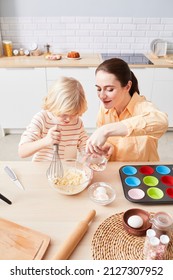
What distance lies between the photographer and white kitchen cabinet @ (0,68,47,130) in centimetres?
275

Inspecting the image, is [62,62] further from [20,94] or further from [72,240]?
[72,240]

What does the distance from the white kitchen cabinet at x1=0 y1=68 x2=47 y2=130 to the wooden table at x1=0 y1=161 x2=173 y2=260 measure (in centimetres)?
180

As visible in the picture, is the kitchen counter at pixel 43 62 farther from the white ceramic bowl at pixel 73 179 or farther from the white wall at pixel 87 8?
the white ceramic bowl at pixel 73 179

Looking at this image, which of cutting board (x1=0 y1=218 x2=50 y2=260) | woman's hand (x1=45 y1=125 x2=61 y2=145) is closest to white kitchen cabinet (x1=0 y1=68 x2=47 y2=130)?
woman's hand (x1=45 y1=125 x2=61 y2=145)

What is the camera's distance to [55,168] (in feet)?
3.83

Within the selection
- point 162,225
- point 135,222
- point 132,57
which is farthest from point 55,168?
point 132,57

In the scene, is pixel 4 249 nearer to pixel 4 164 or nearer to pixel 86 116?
pixel 4 164

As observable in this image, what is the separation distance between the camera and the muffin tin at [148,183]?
40.8 inches

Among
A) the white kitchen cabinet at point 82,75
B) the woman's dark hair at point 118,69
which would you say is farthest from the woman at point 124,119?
the white kitchen cabinet at point 82,75

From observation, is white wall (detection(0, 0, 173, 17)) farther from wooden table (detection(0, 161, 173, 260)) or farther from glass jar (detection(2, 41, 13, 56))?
wooden table (detection(0, 161, 173, 260))

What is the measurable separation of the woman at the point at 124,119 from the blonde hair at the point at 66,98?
161mm

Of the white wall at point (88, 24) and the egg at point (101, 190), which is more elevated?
the white wall at point (88, 24)

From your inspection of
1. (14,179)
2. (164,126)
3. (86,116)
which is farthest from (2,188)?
(86,116)

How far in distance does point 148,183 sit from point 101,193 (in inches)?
8.9
